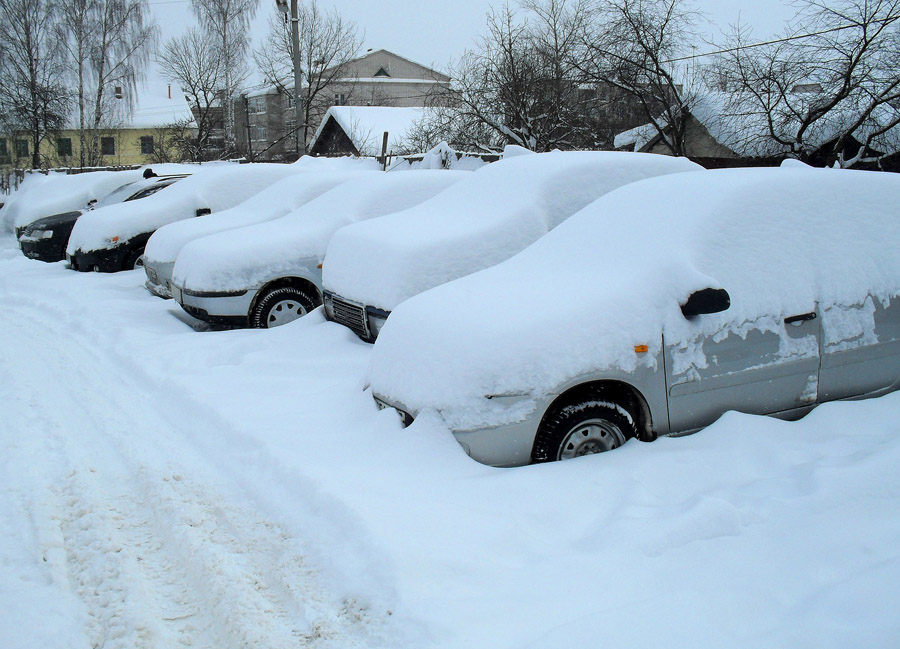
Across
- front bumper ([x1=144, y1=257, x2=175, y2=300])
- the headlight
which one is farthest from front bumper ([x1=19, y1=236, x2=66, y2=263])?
the headlight

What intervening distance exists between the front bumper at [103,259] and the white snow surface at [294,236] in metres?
3.57

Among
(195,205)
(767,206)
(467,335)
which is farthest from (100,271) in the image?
(767,206)

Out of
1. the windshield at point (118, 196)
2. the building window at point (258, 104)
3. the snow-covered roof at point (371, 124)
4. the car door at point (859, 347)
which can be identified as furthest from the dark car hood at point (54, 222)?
the building window at point (258, 104)

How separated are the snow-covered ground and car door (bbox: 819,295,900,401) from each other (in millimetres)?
166

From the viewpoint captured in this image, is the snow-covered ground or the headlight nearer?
the snow-covered ground

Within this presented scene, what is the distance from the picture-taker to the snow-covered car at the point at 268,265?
752 centimetres

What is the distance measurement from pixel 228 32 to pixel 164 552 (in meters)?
37.7

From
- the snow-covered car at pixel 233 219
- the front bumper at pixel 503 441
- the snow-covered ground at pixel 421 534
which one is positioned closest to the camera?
the snow-covered ground at pixel 421 534

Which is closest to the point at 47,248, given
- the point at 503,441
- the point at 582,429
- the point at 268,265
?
the point at 268,265

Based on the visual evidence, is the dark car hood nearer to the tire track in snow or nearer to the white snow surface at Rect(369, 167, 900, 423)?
the tire track in snow

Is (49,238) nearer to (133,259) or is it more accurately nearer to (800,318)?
(133,259)

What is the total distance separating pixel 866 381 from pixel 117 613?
165 inches

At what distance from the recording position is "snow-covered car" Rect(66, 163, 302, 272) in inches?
436

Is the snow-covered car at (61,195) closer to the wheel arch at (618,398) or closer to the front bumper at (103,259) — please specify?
the front bumper at (103,259)
